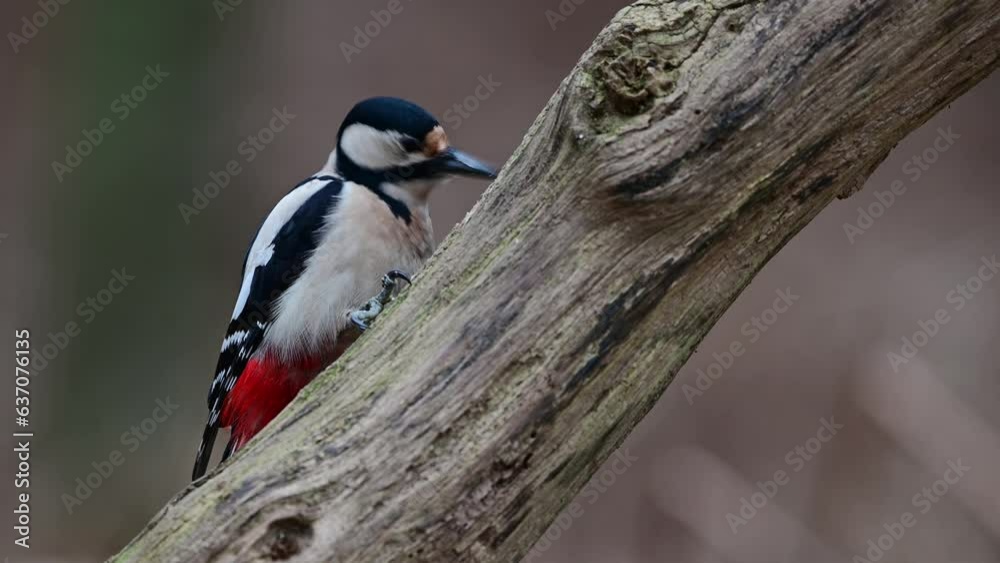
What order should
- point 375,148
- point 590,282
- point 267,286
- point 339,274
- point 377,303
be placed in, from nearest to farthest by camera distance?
point 590,282 < point 377,303 < point 339,274 < point 267,286 < point 375,148

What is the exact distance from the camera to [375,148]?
3162 mm

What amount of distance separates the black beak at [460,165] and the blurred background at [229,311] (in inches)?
114

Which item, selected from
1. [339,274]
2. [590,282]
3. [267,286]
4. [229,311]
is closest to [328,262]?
[339,274]

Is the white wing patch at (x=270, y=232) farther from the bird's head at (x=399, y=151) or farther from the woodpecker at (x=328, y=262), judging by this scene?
the bird's head at (x=399, y=151)

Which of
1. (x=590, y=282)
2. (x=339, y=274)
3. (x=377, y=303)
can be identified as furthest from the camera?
(x=339, y=274)

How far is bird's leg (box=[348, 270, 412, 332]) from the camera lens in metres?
2.76

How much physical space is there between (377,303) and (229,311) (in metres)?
3.64

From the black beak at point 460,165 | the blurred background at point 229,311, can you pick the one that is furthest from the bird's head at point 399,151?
the blurred background at point 229,311

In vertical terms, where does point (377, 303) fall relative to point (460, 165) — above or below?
below

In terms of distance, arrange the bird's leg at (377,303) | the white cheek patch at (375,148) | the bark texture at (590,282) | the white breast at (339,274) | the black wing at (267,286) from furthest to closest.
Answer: the white cheek patch at (375,148) → the black wing at (267,286) → the white breast at (339,274) → the bird's leg at (377,303) → the bark texture at (590,282)

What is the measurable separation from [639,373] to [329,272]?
1.35 metres

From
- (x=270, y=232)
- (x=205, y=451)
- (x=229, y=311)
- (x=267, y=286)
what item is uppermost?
(x=270, y=232)

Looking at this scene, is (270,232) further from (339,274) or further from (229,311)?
(229,311)

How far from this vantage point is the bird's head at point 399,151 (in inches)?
120
